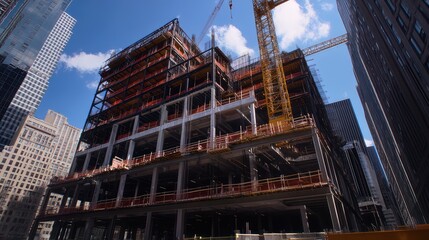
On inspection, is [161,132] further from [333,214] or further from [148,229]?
[333,214]

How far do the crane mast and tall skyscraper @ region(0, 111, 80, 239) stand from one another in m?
82.0

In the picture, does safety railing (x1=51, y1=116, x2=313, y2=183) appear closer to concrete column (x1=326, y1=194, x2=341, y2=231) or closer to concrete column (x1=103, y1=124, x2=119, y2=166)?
concrete column (x1=103, y1=124, x2=119, y2=166)

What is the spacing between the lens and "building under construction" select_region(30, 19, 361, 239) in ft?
73.1

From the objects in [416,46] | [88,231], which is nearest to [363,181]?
[416,46]

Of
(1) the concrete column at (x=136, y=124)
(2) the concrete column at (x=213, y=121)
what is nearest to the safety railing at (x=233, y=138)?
(2) the concrete column at (x=213, y=121)

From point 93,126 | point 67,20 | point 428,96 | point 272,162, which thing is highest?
point 67,20

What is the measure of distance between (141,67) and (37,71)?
453ft

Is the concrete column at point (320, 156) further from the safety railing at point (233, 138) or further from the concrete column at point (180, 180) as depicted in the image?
the concrete column at point (180, 180)

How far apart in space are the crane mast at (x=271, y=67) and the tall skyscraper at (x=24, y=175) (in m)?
82.0

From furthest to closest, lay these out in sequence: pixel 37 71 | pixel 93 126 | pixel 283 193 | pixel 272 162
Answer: pixel 37 71 < pixel 93 126 < pixel 272 162 < pixel 283 193

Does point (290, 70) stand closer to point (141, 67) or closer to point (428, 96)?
point (428, 96)

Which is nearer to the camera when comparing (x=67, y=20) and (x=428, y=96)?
(x=428, y=96)

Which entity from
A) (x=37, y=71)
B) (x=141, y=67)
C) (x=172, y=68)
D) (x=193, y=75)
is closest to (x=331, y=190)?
(x=193, y=75)

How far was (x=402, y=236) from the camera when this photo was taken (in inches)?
280
